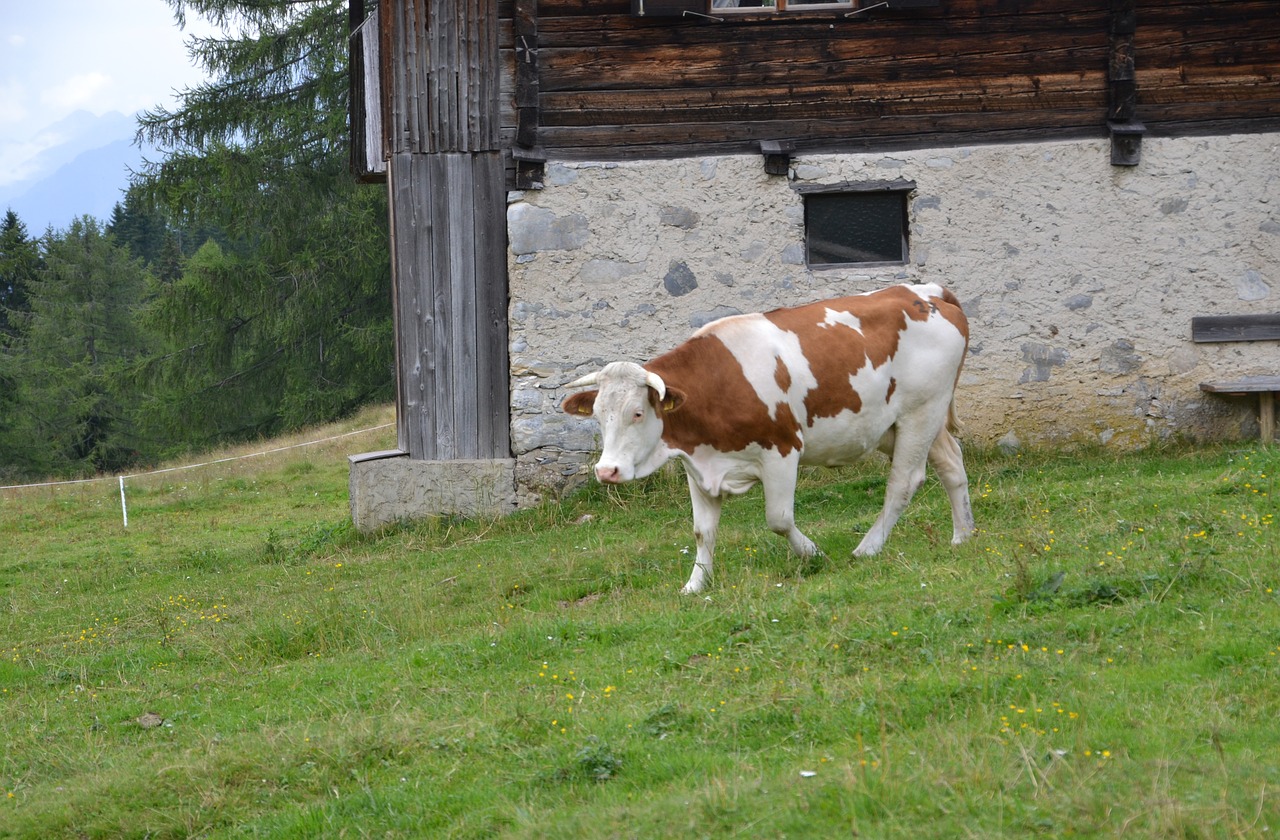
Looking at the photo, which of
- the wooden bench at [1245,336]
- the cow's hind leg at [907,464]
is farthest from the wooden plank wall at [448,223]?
the wooden bench at [1245,336]

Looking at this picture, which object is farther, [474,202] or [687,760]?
[474,202]

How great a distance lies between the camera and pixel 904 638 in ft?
Result: 18.0

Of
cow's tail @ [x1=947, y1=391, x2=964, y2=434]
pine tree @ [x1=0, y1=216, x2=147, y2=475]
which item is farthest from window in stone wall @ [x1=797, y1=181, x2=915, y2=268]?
pine tree @ [x1=0, y1=216, x2=147, y2=475]

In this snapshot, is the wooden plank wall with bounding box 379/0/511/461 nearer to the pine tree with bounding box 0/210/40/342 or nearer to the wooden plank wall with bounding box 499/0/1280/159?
the wooden plank wall with bounding box 499/0/1280/159

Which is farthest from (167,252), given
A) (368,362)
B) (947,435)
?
(947,435)

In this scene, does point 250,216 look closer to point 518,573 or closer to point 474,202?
point 474,202

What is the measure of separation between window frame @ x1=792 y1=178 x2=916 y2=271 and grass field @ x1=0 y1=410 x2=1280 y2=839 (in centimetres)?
239

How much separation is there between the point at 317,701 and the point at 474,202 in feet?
20.3

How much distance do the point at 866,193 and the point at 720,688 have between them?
A: 6856 millimetres

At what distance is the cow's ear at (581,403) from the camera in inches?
289

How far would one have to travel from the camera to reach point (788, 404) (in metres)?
7.49

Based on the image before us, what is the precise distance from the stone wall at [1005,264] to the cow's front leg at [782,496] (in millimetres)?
3888

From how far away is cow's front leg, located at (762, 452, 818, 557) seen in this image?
7391mm

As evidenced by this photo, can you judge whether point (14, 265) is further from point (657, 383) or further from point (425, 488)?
point (657, 383)
